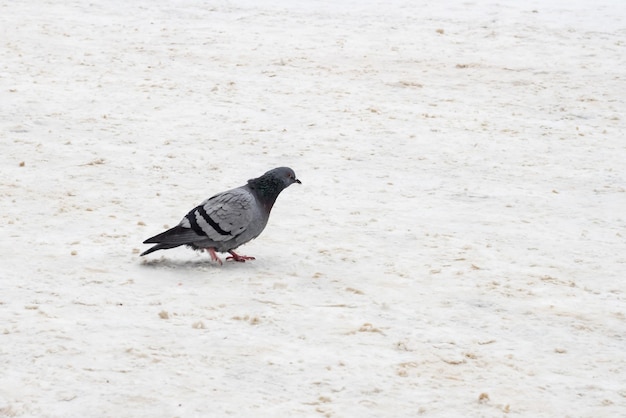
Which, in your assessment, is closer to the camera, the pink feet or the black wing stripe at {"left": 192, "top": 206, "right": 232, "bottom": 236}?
the black wing stripe at {"left": 192, "top": 206, "right": 232, "bottom": 236}

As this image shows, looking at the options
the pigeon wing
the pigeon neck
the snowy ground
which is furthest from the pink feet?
the pigeon neck

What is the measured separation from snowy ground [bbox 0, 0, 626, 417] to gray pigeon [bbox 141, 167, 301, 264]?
0.66 feet

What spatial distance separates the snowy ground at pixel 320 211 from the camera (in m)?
4.90

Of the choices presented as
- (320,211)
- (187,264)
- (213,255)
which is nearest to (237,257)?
(213,255)

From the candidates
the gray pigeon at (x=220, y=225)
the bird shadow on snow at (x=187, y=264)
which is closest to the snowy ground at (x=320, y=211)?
the bird shadow on snow at (x=187, y=264)

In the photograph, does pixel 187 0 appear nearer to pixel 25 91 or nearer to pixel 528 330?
pixel 25 91

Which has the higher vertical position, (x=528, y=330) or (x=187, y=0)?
(x=187, y=0)

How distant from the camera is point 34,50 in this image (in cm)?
1325

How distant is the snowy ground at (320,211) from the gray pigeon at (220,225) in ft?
0.66

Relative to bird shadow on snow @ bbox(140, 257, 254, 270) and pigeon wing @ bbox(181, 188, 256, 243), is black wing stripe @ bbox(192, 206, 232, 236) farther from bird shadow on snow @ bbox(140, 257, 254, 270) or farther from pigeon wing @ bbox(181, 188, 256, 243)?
bird shadow on snow @ bbox(140, 257, 254, 270)

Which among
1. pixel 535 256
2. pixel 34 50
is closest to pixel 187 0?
pixel 34 50

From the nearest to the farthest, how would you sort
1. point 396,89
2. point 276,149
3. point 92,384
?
point 92,384 < point 276,149 < point 396,89

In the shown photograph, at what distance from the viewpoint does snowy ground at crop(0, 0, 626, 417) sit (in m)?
4.90

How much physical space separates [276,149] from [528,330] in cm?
469
